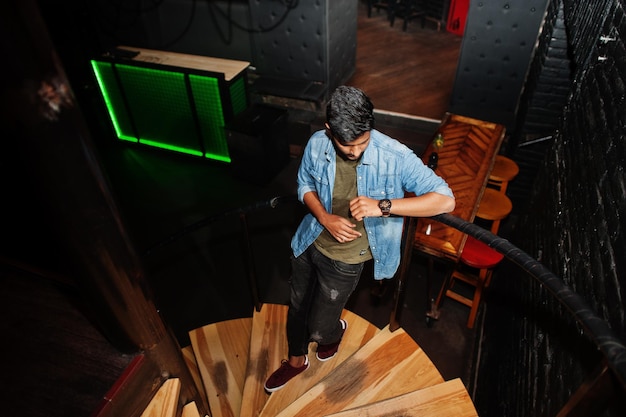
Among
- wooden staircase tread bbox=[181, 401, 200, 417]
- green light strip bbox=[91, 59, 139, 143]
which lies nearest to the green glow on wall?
green light strip bbox=[91, 59, 139, 143]

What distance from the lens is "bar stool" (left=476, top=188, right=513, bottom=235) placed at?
13.4 ft

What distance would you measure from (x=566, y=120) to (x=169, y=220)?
4.74 meters

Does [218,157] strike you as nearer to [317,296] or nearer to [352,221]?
[317,296]

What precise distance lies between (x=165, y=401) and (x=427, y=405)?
125 cm

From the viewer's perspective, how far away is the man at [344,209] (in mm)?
1800

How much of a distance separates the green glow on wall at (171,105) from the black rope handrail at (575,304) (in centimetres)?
Answer: 498

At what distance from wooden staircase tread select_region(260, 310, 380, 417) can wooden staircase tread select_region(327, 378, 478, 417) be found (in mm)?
502

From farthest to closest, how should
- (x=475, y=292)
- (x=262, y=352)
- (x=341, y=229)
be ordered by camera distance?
(x=475, y=292) → (x=262, y=352) → (x=341, y=229)

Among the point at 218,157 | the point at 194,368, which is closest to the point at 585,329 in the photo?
the point at 194,368

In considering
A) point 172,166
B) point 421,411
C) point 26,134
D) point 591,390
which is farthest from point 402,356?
point 172,166

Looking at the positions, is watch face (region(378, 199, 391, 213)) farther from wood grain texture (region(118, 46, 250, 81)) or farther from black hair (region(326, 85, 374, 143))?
wood grain texture (region(118, 46, 250, 81))

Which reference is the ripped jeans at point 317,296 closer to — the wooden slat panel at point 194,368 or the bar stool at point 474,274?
the wooden slat panel at point 194,368

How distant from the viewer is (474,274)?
178 inches

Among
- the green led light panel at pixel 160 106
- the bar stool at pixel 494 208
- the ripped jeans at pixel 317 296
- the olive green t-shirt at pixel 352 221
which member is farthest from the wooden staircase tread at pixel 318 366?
the green led light panel at pixel 160 106
